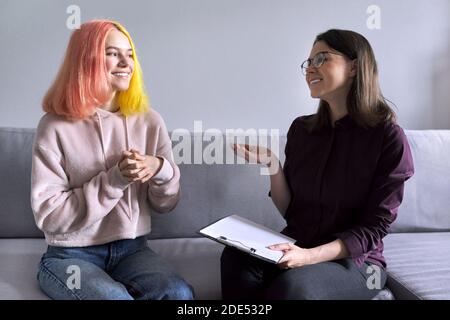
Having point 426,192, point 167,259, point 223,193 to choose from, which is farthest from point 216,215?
point 426,192

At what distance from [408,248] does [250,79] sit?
853 millimetres

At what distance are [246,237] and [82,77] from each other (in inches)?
23.0

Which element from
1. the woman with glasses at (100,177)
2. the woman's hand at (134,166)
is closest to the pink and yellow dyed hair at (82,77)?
the woman with glasses at (100,177)

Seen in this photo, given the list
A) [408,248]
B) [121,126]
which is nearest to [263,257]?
[121,126]

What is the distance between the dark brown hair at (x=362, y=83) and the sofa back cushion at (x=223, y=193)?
455 mm

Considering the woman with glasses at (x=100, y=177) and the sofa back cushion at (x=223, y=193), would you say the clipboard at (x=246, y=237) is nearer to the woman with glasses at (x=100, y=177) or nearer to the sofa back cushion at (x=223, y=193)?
the woman with glasses at (x=100, y=177)

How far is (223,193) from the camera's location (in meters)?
1.51

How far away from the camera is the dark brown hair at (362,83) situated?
114 centimetres

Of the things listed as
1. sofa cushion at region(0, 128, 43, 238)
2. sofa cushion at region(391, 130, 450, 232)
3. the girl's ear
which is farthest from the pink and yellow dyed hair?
sofa cushion at region(391, 130, 450, 232)

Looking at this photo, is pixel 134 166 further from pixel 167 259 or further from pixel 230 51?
pixel 230 51

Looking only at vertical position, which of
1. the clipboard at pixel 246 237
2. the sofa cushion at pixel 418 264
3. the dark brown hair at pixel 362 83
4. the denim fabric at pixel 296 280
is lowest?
the sofa cushion at pixel 418 264

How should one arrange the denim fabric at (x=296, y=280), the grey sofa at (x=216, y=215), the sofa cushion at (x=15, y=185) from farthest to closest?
the sofa cushion at (x=15, y=185) → the grey sofa at (x=216, y=215) → the denim fabric at (x=296, y=280)

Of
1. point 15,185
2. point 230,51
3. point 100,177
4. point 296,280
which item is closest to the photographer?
point 296,280

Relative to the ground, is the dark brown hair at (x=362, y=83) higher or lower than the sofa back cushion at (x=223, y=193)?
higher
